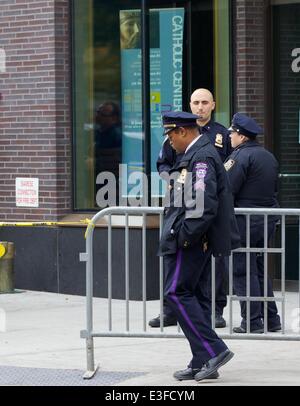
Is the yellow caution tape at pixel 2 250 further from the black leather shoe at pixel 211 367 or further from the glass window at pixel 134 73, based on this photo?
the black leather shoe at pixel 211 367

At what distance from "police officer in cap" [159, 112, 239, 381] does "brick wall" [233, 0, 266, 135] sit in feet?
15.3

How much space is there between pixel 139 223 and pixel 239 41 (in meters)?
2.32

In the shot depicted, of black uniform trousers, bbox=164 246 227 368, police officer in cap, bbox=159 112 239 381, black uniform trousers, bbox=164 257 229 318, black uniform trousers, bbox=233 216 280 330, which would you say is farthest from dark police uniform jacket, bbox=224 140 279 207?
black uniform trousers, bbox=164 246 227 368

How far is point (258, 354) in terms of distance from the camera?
960 cm

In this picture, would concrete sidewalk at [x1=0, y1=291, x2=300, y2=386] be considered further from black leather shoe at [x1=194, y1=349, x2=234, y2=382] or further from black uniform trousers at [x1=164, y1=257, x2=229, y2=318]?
black uniform trousers at [x1=164, y1=257, x2=229, y2=318]

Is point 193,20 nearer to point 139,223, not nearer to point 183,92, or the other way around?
A: point 183,92

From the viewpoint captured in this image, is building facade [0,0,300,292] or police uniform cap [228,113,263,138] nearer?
police uniform cap [228,113,263,138]

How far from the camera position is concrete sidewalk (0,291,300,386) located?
8.63m

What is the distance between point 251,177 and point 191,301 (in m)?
2.31

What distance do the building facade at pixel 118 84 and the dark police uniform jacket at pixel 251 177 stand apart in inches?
105

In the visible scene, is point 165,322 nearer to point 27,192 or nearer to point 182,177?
point 182,177

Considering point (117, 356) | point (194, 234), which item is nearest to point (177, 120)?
point (194, 234)

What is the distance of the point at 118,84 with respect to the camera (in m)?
13.4
